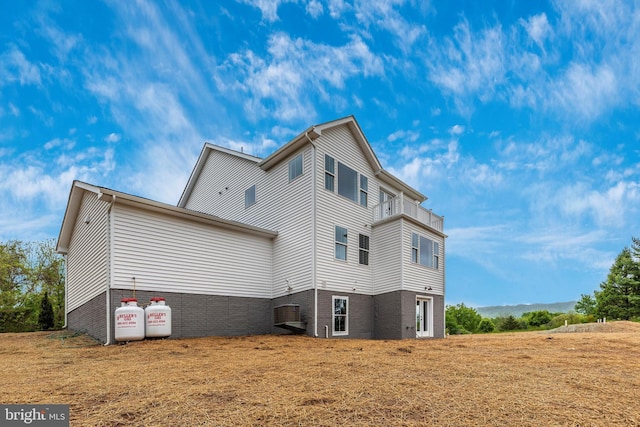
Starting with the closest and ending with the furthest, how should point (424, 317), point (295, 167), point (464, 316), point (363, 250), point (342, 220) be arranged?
point (295, 167) → point (342, 220) → point (363, 250) → point (424, 317) → point (464, 316)

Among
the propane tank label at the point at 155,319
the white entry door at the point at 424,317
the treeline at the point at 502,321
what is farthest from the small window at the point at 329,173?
the treeline at the point at 502,321

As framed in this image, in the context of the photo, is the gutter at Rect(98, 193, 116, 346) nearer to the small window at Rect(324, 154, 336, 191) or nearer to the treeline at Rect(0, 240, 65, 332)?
the small window at Rect(324, 154, 336, 191)

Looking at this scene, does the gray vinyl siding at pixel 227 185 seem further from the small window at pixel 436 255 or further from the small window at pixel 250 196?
the small window at pixel 436 255

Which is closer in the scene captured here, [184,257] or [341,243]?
[184,257]

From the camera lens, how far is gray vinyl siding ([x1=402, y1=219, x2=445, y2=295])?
15.4 m

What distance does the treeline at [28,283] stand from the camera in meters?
22.4

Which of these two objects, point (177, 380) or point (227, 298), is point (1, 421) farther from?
point (227, 298)

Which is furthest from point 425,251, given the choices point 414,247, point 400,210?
point 400,210

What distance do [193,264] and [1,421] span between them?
8.74 metres

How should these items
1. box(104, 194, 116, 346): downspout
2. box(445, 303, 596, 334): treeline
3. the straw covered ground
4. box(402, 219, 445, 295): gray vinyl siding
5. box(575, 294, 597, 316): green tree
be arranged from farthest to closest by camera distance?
box(575, 294, 597, 316): green tree
box(445, 303, 596, 334): treeline
box(402, 219, 445, 295): gray vinyl siding
box(104, 194, 116, 346): downspout
the straw covered ground

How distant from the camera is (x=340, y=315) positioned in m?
14.4

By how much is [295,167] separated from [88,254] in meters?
8.14

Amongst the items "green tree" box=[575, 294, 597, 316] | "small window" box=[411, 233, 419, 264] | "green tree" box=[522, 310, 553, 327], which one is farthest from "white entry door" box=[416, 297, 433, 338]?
"green tree" box=[575, 294, 597, 316]

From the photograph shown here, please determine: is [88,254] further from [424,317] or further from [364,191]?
[424,317]
